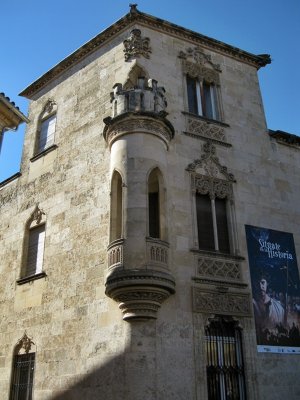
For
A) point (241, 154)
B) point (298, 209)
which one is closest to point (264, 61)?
point (241, 154)

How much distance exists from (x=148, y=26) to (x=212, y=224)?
7.25m

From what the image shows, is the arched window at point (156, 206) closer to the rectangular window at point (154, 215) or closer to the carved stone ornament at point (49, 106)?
the rectangular window at point (154, 215)

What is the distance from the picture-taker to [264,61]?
17.6 m

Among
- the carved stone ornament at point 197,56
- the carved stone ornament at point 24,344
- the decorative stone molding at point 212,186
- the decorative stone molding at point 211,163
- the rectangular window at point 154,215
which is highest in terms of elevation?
the carved stone ornament at point 197,56

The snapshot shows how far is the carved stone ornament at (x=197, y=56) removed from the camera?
15.8 meters

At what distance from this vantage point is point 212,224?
1327cm

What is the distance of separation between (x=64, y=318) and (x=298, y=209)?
8467 millimetres

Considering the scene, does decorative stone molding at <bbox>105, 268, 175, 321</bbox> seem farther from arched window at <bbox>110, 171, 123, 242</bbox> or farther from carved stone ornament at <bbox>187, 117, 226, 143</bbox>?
carved stone ornament at <bbox>187, 117, 226, 143</bbox>

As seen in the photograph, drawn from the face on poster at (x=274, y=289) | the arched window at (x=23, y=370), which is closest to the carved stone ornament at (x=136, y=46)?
the face on poster at (x=274, y=289)

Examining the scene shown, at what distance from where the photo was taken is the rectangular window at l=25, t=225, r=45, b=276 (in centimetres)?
1494

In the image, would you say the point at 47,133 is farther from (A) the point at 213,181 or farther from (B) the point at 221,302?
(B) the point at 221,302

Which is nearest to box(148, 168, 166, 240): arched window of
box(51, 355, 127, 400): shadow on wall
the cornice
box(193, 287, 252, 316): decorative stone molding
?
box(193, 287, 252, 316): decorative stone molding

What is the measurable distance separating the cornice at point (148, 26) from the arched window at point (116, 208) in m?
6.13

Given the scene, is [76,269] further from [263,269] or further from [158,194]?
[263,269]
